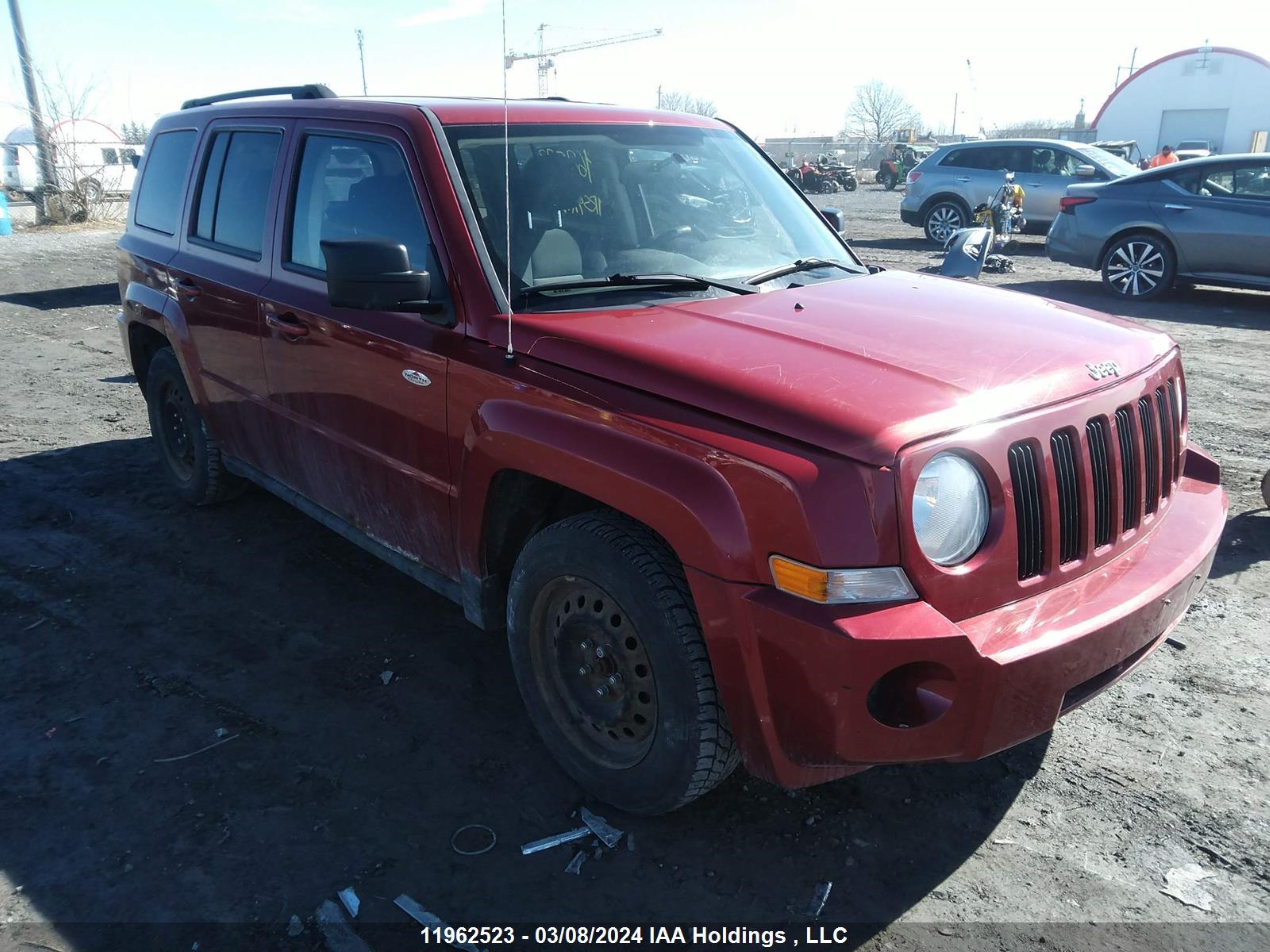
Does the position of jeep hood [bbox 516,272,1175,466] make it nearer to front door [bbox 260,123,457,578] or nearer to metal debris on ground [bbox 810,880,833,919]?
front door [bbox 260,123,457,578]

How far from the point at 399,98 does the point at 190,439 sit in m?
2.55

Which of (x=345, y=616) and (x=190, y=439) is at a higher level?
(x=190, y=439)

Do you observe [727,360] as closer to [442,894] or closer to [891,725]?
[891,725]

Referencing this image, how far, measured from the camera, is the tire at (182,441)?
16.7 ft

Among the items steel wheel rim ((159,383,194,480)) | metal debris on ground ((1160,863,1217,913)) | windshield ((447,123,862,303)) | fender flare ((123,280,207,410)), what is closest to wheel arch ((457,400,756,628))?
windshield ((447,123,862,303))

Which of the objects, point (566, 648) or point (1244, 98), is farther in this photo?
point (1244, 98)

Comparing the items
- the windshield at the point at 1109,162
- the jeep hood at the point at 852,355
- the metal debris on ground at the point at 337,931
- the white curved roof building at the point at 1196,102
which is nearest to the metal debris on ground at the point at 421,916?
the metal debris on ground at the point at 337,931

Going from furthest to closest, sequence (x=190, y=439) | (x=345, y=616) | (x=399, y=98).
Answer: (x=190, y=439)
(x=345, y=616)
(x=399, y=98)

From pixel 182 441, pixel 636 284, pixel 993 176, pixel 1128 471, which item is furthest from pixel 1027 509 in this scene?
pixel 993 176

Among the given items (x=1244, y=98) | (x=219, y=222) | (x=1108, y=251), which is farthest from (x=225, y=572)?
(x=1244, y=98)

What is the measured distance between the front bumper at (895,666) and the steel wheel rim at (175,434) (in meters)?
4.01

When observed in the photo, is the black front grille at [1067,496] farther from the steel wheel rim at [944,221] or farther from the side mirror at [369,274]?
the steel wheel rim at [944,221]

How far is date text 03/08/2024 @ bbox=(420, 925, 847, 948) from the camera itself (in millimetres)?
2447

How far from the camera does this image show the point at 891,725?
2.28m
